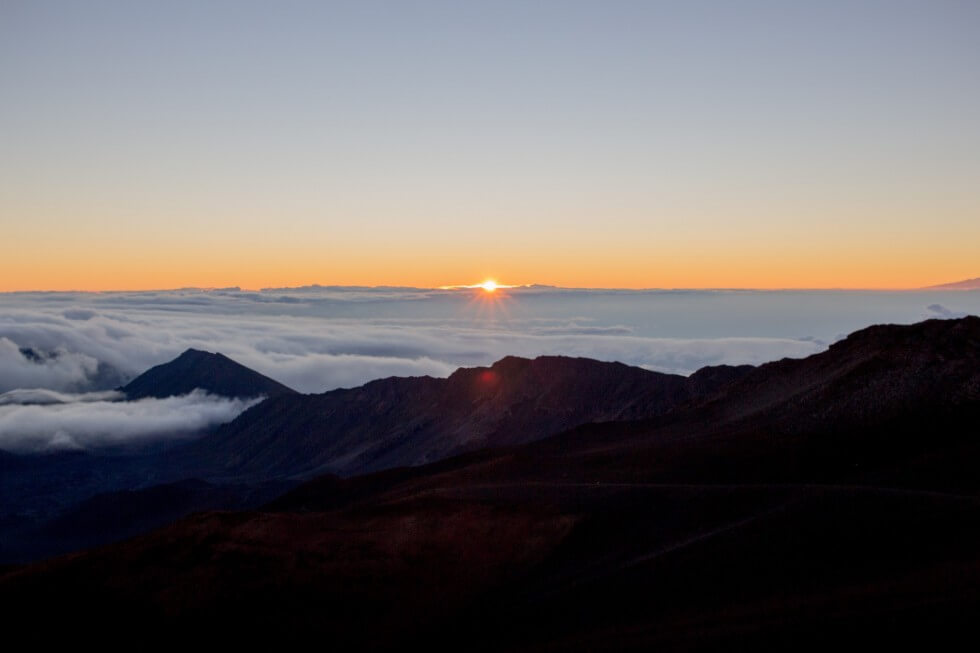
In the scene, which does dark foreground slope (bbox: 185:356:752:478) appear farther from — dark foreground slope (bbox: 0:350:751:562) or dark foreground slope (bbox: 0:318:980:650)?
dark foreground slope (bbox: 0:318:980:650)

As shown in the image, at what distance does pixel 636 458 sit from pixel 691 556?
19.4 m

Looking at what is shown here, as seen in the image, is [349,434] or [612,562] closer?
[612,562]

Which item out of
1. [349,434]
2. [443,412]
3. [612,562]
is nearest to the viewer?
[612,562]

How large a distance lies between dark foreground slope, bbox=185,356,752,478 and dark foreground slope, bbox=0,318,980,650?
33167 millimetres

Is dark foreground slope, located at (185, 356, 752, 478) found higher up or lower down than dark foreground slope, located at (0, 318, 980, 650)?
lower down

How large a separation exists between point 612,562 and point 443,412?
10325 centimetres

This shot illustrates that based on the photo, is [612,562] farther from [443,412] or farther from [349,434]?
[349,434]

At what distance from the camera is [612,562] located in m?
29.9

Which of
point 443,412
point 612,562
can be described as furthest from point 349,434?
point 612,562

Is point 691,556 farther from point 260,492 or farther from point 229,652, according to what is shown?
point 260,492

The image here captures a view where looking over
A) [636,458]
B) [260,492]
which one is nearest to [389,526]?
[636,458]

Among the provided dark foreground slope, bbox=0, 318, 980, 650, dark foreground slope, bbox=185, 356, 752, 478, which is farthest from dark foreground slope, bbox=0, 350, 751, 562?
dark foreground slope, bbox=0, 318, 980, 650

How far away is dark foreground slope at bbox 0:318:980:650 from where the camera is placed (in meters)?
22.8

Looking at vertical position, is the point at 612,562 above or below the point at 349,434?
above
